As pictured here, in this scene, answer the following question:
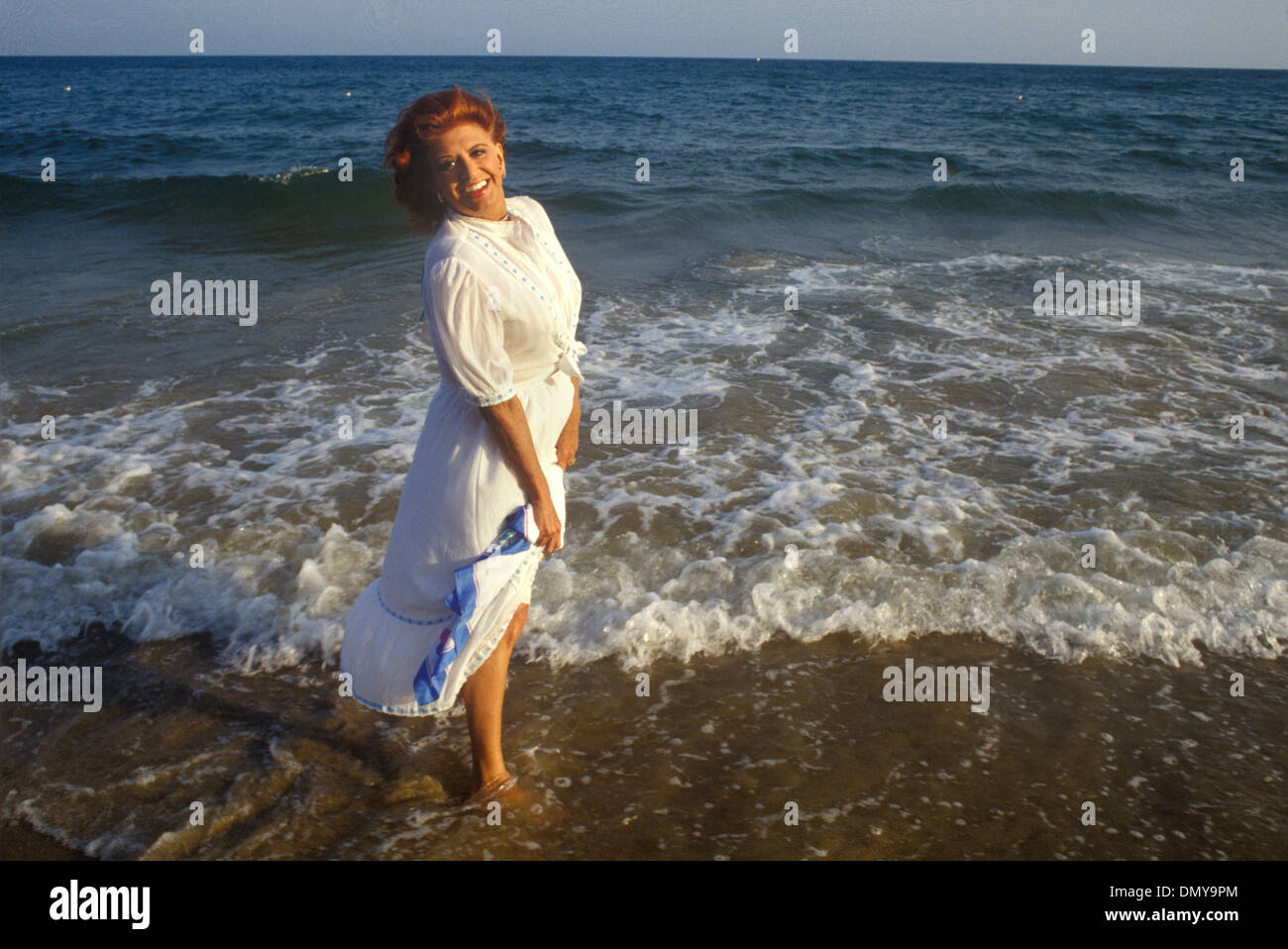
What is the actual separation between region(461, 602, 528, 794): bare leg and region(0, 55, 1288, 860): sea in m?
0.16

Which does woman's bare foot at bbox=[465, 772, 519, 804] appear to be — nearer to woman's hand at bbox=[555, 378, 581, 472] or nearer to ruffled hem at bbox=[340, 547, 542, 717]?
ruffled hem at bbox=[340, 547, 542, 717]

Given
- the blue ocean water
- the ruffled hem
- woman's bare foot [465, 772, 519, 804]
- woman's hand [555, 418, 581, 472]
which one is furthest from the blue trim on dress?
the blue ocean water

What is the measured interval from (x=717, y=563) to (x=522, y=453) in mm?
2157

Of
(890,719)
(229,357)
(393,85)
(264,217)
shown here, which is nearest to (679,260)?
(229,357)

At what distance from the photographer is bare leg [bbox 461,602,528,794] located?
2.66 meters

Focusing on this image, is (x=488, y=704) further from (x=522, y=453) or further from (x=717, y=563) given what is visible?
(x=717, y=563)

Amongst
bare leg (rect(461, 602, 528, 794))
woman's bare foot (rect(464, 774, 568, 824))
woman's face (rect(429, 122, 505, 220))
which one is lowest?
woman's bare foot (rect(464, 774, 568, 824))

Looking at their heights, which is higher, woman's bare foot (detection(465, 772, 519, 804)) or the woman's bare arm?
the woman's bare arm

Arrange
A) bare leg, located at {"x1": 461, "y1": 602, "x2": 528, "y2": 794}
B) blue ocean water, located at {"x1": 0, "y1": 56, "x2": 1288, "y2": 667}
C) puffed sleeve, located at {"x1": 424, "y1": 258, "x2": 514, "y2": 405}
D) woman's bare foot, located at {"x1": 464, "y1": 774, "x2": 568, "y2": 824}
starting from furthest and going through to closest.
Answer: blue ocean water, located at {"x1": 0, "y1": 56, "x2": 1288, "y2": 667}
woman's bare foot, located at {"x1": 464, "y1": 774, "x2": 568, "y2": 824}
bare leg, located at {"x1": 461, "y1": 602, "x2": 528, "y2": 794}
puffed sleeve, located at {"x1": 424, "y1": 258, "x2": 514, "y2": 405}

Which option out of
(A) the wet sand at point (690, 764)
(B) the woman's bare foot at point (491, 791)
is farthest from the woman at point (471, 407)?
(A) the wet sand at point (690, 764)

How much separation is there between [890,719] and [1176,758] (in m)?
0.98

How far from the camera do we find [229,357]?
737 centimetres

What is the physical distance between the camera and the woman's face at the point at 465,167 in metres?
2.35

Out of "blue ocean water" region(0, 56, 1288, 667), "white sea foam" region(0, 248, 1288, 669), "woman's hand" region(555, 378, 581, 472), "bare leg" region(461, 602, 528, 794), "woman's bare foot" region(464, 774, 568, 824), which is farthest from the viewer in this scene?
"blue ocean water" region(0, 56, 1288, 667)
